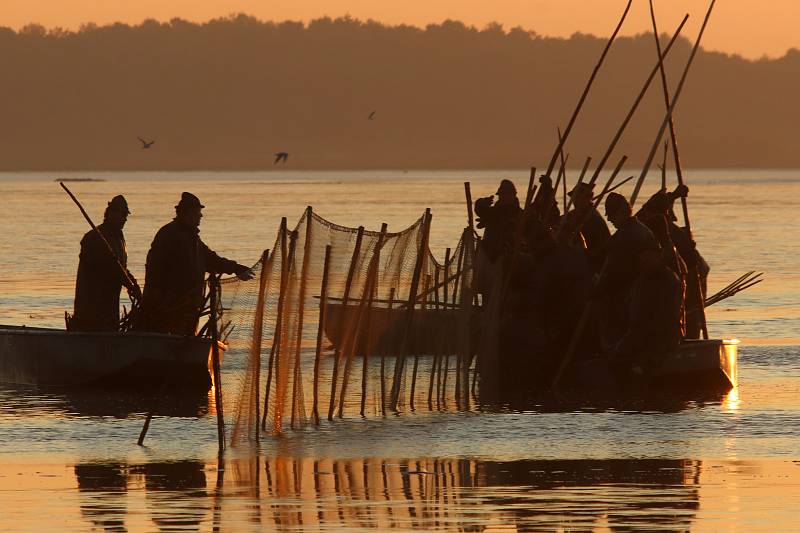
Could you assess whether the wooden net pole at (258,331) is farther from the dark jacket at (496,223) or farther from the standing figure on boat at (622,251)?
the dark jacket at (496,223)

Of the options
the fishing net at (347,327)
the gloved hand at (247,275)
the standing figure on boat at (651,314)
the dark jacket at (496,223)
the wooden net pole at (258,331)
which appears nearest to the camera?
the wooden net pole at (258,331)

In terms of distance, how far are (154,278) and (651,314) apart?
4.58 m

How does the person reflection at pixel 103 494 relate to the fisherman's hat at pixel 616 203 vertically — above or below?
below

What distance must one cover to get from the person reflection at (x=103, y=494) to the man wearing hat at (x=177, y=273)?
16.0ft

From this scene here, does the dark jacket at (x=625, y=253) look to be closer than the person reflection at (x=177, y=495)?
No

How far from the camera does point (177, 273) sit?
18266 mm

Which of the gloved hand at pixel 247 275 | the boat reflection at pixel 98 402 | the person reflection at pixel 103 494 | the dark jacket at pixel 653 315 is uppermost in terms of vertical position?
the gloved hand at pixel 247 275

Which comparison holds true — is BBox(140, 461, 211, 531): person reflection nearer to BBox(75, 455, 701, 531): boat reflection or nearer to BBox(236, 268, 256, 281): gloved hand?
BBox(75, 455, 701, 531): boat reflection

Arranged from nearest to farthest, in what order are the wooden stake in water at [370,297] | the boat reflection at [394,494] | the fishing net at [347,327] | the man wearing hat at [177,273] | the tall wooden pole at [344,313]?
the boat reflection at [394,494], the fishing net at [347,327], the tall wooden pole at [344,313], the wooden stake in water at [370,297], the man wearing hat at [177,273]

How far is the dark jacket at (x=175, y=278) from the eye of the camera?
59.7ft

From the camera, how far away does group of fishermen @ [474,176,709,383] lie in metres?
17.2

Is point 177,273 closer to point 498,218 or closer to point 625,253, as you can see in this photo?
point 498,218

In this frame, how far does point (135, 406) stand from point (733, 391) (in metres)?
5.43

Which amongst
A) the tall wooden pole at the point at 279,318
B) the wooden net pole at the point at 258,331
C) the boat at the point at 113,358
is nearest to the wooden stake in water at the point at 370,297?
the tall wooden pole at the point at 279,318
